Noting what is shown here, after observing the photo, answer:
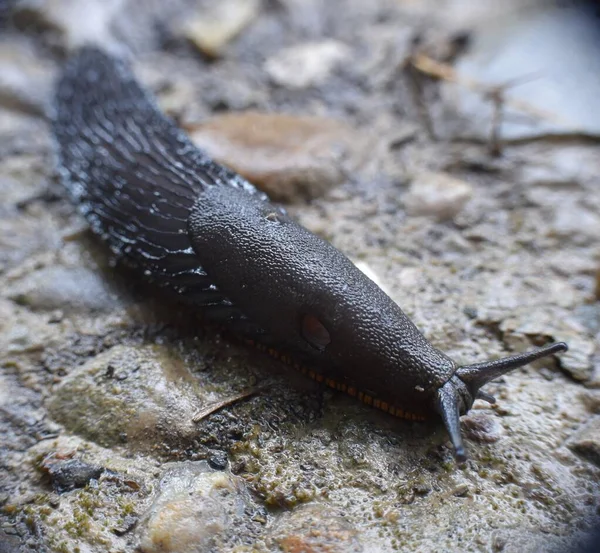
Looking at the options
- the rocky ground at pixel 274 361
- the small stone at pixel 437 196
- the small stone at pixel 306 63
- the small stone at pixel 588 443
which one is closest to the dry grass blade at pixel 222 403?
the rocky ground at pixel 274 361

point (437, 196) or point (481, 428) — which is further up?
point (437, 196)

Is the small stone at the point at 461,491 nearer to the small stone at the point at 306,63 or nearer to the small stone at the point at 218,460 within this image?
the small stone at the point at 218,460

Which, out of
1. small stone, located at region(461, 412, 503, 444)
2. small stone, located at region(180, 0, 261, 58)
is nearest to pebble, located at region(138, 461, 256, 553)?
small stone, located at region(461, 412, 503, 444)

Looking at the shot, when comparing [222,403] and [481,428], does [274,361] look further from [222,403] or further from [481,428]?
[481,428]

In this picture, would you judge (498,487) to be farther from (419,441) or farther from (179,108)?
(179,108)

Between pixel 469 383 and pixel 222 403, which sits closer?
pixel 469 383

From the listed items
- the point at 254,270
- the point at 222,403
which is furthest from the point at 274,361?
the point at 254,270

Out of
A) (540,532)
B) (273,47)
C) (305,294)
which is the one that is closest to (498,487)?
(540,532)
